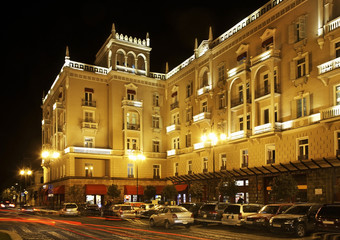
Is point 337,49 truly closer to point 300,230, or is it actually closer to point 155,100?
point 300,230

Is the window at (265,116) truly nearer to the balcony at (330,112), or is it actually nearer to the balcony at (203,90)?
the balcony at (330,112)

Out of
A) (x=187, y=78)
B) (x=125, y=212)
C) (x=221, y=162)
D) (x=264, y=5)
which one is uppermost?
(x=264, y=5)

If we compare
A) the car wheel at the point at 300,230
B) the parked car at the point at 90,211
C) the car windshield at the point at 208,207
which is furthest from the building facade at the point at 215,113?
the car wheel at the point at 300,230

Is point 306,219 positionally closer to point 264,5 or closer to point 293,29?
point 293,29

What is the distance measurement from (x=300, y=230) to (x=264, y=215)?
9.42ft

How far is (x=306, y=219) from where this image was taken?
2039cm

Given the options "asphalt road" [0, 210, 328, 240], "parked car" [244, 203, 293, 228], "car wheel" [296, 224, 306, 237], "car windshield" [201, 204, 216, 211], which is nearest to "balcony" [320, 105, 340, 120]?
"parked car" [244, 203, 293, 228]

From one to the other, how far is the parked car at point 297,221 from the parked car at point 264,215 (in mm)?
1125

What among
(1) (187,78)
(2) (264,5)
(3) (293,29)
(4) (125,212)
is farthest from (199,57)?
(4) (125,212)

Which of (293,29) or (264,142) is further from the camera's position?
(264,142)

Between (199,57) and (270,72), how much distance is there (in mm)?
13860

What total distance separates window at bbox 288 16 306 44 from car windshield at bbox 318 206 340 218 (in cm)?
1827

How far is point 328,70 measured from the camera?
3034 cm

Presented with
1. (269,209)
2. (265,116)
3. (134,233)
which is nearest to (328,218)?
(269,209)
